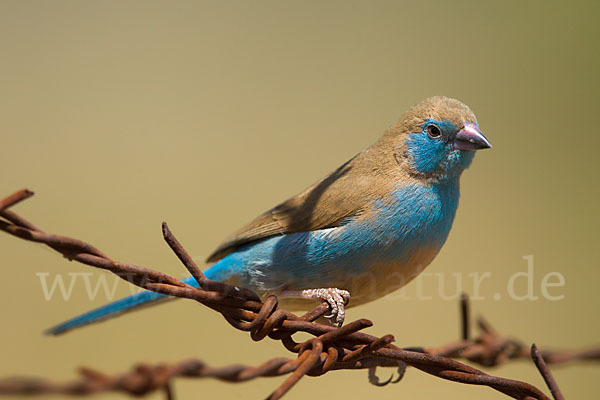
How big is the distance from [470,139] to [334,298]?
1117mm

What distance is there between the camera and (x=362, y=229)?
2977 mm

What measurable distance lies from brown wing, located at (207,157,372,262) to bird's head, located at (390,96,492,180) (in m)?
0.28

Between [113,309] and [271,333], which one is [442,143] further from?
[113,309]

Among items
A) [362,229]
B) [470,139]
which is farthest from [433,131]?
[362,229]

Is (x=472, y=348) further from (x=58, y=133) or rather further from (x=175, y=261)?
(x=58, y=133)

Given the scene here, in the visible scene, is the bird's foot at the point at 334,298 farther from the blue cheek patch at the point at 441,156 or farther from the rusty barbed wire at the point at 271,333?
the blue cheek patch at the point at 441,156

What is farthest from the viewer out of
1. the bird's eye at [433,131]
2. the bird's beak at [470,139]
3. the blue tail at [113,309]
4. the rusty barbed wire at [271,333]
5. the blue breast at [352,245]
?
the bird's eye at [433,131]

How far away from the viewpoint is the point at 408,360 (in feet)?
7.16

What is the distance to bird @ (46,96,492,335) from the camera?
295cm

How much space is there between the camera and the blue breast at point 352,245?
2.95m

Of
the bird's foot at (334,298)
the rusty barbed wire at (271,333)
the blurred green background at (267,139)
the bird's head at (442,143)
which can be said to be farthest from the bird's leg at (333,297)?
the blurred green background at (267,139)

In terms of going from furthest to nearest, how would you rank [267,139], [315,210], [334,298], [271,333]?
[267,139], [315,210], [334,298], [271,333]

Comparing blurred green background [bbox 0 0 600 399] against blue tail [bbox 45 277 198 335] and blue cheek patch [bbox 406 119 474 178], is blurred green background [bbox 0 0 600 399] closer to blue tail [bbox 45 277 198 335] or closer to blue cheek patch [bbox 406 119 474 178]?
blue tail [bbox 45 277 198 335]

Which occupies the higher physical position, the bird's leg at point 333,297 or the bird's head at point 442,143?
the bird's head at point 442,143
